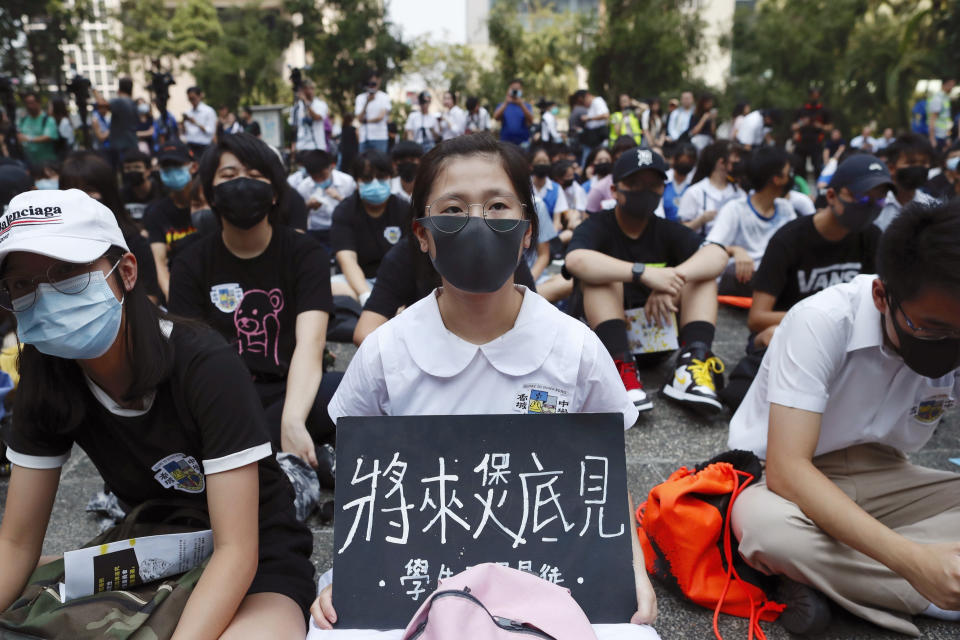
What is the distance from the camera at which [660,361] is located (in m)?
4.58

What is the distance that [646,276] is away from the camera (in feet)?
12.4

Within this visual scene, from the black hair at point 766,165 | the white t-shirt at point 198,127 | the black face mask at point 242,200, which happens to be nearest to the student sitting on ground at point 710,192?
the black hair at point 766,165

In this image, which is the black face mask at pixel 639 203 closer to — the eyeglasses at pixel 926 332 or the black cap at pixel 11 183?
the eyeglasses at pixel 926 332

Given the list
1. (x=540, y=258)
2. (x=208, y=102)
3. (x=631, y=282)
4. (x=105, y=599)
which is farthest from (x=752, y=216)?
(x=208, y=102)

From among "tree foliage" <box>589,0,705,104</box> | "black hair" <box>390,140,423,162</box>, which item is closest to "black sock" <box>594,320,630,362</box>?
"black hair" <box>390,140,423,162</box>

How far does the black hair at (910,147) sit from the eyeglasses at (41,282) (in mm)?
5712

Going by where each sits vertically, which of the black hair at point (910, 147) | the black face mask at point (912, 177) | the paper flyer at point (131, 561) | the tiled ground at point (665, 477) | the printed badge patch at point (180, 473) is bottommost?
the tiled ground at point (665, 477)

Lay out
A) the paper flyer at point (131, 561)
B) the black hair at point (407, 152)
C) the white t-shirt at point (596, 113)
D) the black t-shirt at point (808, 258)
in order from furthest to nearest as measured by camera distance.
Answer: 1. the white t-shirt at point (596, 113)
2. the black hair at point (407, 152)
3. the black t-shirt at point (808, 258)
4. the paper flyer at point (131, 561)

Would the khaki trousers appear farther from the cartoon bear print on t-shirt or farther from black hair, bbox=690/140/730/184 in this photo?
black hair, bbox=690/140/730/184

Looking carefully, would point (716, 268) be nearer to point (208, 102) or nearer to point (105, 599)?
point (105, 599)

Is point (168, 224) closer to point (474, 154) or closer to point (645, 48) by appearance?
point (474, 154)

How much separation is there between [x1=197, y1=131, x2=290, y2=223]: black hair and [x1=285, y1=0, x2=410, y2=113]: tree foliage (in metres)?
20.3

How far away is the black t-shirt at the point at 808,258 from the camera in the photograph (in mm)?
3824

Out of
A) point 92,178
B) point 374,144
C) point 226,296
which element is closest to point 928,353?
point 226,296
